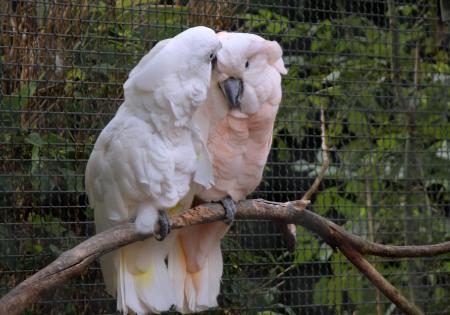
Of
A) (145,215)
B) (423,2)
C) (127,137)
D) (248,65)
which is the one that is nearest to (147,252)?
(145,215)

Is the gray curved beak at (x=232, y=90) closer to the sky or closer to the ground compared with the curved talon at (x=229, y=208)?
closer to the sky

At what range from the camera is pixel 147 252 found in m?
1.80

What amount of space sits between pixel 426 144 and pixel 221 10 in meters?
0.86

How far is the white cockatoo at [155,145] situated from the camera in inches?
64.2

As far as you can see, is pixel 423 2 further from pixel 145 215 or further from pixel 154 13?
pixel 145 215

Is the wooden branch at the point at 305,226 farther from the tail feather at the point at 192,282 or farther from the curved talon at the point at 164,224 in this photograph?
the tail feather at the point at 192,282

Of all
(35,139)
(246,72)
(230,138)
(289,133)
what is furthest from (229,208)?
(289,133)

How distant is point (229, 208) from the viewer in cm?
178

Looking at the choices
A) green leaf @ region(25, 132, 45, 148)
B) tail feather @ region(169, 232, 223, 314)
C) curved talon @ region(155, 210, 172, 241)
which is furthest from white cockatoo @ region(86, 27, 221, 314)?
green leaf @ region(25, 132, 45, 148)

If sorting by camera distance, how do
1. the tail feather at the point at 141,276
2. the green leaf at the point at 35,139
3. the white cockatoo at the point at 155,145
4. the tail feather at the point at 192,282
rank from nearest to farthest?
the white cockatoo at the point at 155,145 < the tail feather at the point at 141,276 < the tail feather at the point at 192,282 < the green leaf at the point at 35,139

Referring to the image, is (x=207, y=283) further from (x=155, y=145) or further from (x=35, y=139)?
(x=35, y=139)

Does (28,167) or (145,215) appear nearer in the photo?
(145,215)

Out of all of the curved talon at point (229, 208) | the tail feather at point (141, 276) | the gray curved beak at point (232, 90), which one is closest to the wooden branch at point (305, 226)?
the curved talon at point (229, 208)

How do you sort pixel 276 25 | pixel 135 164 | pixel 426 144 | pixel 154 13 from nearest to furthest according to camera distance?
1. pixel 135 164
2. pixel 154 13
3. pixel 276 25
4. pixel 426 144
